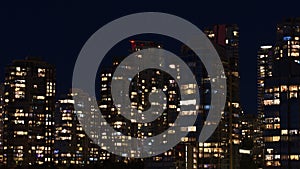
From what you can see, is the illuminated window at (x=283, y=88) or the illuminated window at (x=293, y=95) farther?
the illuminated window at (x=283, y=88)

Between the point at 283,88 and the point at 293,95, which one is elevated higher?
the point at 283,88

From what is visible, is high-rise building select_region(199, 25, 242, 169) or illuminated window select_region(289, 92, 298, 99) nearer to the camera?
illuminated window select_region(289, 92, 298, 99)

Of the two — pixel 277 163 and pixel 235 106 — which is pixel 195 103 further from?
pixel 277 163

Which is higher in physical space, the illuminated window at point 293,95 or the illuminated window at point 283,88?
the illuminated window at point 283,88

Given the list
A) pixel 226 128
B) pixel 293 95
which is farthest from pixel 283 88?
pixel 226 128

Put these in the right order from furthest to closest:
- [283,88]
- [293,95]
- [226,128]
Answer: [226,128] → [283,88] → [293,95]

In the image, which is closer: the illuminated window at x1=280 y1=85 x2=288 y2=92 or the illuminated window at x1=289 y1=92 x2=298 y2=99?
the illuminated window at x1=289 y1=92 x2=298 y2=99

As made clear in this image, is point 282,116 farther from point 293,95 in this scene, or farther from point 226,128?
point 226,128

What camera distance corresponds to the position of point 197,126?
14488cm

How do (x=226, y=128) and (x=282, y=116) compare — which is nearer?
(x=282, y=116)

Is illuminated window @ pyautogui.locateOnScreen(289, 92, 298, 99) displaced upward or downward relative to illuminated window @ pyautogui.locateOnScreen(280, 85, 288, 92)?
downward

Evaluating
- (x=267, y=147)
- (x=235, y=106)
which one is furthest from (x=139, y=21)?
(x=235, y=106)

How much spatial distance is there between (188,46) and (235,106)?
48.5 ft

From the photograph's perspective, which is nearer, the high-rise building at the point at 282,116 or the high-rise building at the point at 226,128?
the high-rise building at the point at 282,116
